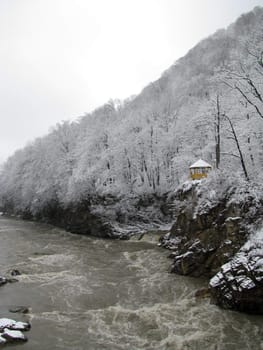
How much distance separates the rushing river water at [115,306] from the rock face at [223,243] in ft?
2.69

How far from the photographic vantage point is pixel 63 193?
43750 millimetres

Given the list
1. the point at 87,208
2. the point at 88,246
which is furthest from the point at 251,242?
Result: the point at 87,208

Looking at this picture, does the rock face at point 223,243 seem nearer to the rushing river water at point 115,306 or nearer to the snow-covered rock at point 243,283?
the snow-covered rock at point 243,283

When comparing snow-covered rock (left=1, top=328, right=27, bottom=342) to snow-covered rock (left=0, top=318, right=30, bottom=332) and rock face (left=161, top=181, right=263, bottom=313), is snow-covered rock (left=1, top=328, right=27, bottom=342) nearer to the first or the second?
snow-covered rock (left=0, top=318, right=30, bottom=332)

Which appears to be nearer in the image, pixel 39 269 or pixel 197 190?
pixel 39 269

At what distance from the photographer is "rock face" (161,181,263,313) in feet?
45.9

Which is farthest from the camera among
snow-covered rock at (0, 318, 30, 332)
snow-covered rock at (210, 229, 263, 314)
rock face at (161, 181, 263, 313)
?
rock face at (161, 181, 263, 313)

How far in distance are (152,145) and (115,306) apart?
91.2 feet

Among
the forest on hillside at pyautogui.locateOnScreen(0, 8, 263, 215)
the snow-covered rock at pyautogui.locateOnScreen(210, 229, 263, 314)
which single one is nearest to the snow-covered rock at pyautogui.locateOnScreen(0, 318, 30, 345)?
the snow-covered rock at pyautogui.locateOnScreen(210, 229, 263, 314)

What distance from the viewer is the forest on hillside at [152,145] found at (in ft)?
76.9

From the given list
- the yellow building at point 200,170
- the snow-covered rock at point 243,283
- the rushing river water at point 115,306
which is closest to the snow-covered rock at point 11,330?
the rushing river water at point 115,306

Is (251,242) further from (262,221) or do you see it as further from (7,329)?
(7,329)

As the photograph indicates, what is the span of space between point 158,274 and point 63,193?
26644mm

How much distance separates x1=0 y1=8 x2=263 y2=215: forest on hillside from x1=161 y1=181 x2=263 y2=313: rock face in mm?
2752
